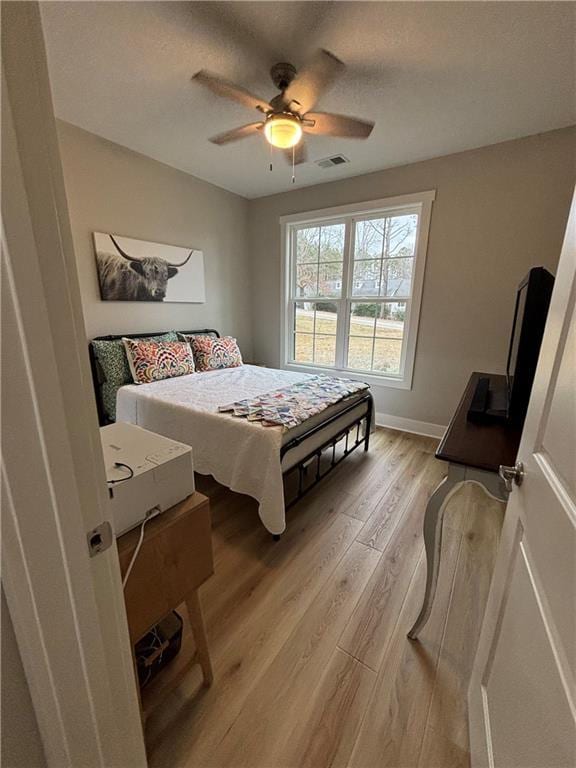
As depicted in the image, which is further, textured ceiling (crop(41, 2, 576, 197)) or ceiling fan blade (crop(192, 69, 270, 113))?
ceiling fan blade (crop(192, 69, 270, 113))

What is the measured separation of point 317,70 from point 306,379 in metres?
2.02

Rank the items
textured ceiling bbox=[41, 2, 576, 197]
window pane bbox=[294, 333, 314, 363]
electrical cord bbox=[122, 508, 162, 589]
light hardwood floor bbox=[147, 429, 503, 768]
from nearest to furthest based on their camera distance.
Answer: electrical cord bbox=[122, 508, 162, 589]
light hardwood floor bbox=[147, 429, 503, 768]
textured ceiling bbox=[41, 2, 576, 197]
window pane bbox=[294, 333, 314, 363]

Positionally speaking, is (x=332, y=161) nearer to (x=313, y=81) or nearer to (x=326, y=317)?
A: (x=313, y=81)

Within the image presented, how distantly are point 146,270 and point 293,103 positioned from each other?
199cm

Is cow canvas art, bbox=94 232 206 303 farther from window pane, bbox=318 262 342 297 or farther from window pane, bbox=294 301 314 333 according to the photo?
window pane, bbox=318 262 342 297

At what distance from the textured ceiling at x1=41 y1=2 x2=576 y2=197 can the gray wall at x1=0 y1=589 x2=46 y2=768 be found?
7.62 ft

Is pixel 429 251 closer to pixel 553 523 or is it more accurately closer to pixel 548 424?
pixel 548 424

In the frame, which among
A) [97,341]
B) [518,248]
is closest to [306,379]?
[97,341]

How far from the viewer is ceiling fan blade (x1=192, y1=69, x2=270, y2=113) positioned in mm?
1589

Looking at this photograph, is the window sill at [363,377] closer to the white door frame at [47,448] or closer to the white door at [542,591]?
the white door at [542,591]

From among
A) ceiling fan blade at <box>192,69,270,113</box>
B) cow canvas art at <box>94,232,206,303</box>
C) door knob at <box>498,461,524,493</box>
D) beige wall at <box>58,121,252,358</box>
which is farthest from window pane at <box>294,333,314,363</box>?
door knob at <box>498,461,524,493</box>

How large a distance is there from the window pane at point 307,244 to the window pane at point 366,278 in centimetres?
59

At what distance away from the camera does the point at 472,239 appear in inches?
113

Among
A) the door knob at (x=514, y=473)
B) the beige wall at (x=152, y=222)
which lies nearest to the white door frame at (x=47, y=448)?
the door knob at (x=514, y=473)
